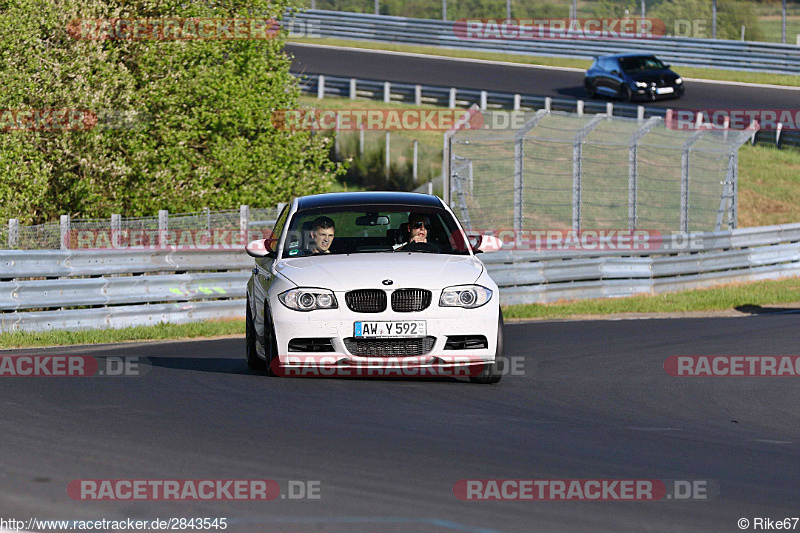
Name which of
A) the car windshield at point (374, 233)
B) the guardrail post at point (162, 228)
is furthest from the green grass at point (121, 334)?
the car windshield at point (374, 233)

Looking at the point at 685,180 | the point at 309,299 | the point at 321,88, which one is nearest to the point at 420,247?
the point at 309,299

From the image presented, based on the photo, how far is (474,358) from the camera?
9.56 metres

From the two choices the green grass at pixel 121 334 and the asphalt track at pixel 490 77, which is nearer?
the green grass at pixel 121 334

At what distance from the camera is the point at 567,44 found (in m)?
48.8

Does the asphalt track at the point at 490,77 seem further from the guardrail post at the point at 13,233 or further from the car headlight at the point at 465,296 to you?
the car headlight at the point at 465,296

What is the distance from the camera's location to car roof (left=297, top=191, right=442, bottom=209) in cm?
1065

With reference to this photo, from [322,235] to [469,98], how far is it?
30.2 meters

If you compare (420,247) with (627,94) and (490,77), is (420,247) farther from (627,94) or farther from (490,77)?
(490,77)

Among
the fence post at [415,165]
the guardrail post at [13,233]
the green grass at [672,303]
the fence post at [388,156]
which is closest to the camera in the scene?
the guardrail post at [13,233]

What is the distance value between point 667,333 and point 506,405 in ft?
22.4

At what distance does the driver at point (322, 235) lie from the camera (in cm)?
1038

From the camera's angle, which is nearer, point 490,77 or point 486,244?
point 486,244

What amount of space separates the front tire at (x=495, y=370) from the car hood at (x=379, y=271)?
1.52 feet

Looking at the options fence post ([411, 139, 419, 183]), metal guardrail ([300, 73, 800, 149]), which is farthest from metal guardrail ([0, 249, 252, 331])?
metal guardrail ([300, 73, 800, 149])
